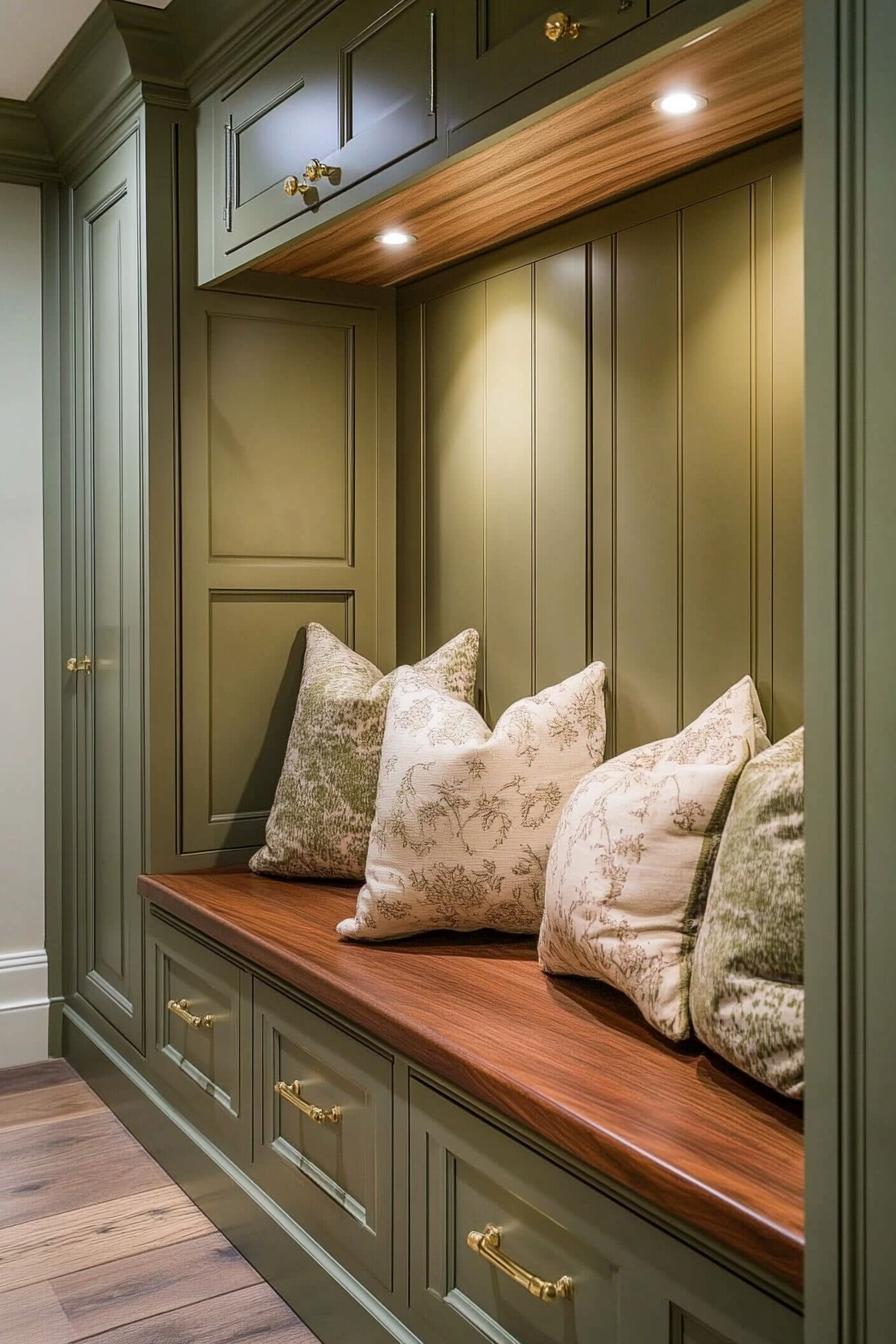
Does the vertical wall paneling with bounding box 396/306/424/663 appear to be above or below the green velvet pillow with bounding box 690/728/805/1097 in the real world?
above

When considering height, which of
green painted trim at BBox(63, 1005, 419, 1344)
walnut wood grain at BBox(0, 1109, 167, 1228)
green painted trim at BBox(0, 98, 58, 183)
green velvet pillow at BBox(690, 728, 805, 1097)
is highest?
green painted trim at BBox(0, 98, 58, 183)

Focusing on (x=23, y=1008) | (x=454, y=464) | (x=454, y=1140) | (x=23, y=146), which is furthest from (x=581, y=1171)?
(x=23, y=146)

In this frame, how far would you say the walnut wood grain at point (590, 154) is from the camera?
62.9 inches

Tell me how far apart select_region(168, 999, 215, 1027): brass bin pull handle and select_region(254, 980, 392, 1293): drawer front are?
0.23 metres

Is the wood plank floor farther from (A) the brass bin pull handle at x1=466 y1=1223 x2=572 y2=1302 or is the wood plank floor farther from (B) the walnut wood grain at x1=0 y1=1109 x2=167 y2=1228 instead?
(A) the brass bin pull handle at x1=466 y1=1223 x2=572 y2=1302

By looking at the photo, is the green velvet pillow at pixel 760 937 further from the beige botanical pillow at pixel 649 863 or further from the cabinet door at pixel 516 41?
the cabinet door at pixel 516 41

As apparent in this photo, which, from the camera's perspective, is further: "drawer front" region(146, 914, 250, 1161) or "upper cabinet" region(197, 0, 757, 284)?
"drawer front" region(146, 914, 250, 1161)

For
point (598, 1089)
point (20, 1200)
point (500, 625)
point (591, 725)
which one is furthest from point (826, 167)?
point (20, 1200)

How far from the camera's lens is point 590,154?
1.97 meters

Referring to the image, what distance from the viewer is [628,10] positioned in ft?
5.07

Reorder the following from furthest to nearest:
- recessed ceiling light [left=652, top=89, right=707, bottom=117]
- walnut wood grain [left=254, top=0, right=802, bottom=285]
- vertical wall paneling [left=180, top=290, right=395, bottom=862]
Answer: vertical wall paneling [left=180, top=290, right=395, bottom=862], recessed ceiling light [left=652, top=89, right=707, bottom=117], walnut wood grain [left=254, top=0, right=802, bottom=285]

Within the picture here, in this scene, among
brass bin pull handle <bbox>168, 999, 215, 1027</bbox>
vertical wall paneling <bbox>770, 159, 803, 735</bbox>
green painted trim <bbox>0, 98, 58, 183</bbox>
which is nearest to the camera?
vertical wall paneling <bbox>770, 159, 803, 735</bbox>

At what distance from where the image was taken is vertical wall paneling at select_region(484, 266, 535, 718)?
2.49m

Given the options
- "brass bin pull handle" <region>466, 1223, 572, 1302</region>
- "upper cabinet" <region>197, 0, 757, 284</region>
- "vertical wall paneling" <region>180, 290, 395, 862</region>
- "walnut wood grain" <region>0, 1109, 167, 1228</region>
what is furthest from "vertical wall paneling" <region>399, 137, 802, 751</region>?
"walnut wood grain" <region>0, 1109, 167, 1228</region>
